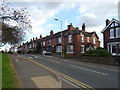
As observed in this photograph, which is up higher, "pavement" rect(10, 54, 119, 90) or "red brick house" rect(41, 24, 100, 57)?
"red brick house" rect(41, 24, 100, 57)

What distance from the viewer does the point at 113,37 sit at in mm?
29562

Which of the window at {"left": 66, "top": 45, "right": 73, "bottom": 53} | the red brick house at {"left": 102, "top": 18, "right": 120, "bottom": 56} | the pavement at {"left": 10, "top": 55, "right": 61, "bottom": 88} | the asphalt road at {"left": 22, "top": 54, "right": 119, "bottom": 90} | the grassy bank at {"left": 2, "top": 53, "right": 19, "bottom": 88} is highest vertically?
the red brick house at {"left": 102, "top": 18, "right": 120, "bottom": 56}

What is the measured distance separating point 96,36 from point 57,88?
42.2 meters

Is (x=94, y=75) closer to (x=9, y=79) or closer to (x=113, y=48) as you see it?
(x=9, y=79)

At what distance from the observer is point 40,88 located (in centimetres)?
796

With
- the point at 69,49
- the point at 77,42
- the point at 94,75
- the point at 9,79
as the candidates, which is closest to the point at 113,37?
the point at 77,42

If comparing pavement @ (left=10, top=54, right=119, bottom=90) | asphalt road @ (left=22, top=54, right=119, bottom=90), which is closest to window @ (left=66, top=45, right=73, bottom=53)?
asphalt road @ (left=22, top=54, right=119, bottom=90)

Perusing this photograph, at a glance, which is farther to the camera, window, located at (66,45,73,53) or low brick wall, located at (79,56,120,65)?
window, located at (66,45,73,53)

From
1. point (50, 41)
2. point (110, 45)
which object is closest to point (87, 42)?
point (110, 45)

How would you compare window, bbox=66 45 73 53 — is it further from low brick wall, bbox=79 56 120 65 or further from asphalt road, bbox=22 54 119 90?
asphalt road, bbox=22 54 119 90

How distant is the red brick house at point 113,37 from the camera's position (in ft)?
94.1

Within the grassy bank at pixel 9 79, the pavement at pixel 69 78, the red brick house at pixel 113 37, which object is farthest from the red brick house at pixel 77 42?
the grassy bank at pixel 9 79

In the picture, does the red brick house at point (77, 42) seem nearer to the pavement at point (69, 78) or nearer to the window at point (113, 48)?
the window at point (113, 48)

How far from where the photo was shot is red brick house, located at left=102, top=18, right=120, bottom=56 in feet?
94.1
